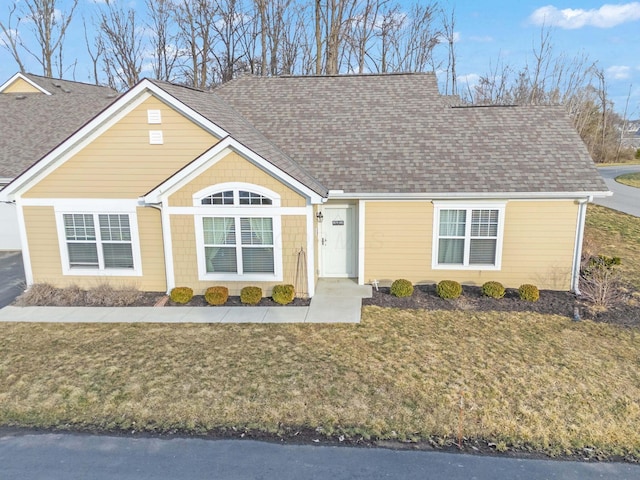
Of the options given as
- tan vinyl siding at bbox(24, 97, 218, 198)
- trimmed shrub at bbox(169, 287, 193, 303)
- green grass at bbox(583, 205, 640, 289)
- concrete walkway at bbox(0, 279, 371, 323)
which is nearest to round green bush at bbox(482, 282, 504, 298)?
concrete walkway at bbox(0, 279, 371, 323)

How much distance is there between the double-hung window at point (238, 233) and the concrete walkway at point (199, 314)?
115 centimetres

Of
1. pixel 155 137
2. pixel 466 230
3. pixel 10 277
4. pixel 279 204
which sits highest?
pixel 155 137

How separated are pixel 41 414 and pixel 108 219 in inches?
254

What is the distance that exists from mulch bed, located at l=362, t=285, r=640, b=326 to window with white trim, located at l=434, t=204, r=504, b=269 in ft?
2.66

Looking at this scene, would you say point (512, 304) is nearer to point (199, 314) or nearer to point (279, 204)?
point (279, 204)

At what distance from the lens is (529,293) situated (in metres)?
11.7

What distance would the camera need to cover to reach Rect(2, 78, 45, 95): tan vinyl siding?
21.0 meters

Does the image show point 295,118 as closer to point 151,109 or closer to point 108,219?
point 151,109

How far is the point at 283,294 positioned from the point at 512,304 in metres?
6.08

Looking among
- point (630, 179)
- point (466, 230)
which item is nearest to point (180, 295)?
point (466, 230)

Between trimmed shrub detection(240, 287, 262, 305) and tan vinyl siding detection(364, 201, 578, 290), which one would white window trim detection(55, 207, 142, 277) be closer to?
trimmed shrub detection(240, 287, 262, 305)

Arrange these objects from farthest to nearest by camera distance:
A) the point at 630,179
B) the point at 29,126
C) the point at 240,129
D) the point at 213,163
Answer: the point at 630,179
the point at 29,126
the point at 240,129
the point at 213,163

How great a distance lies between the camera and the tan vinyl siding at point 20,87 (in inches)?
826

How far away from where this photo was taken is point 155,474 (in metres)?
5.64
